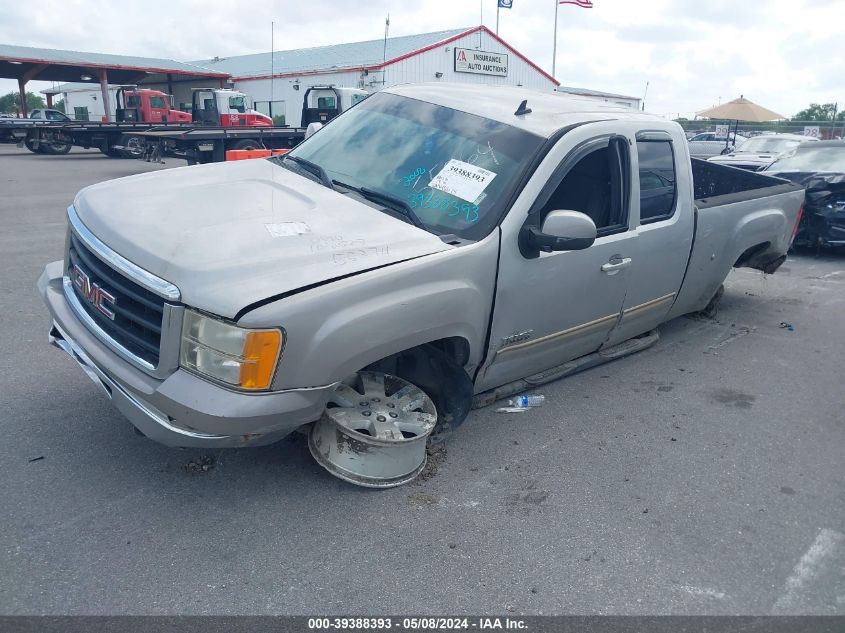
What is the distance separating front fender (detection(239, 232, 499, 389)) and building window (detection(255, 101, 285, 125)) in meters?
36.6

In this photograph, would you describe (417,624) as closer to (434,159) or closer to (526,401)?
(526,401)

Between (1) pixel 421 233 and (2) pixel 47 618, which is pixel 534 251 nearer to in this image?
(1) pixel 421 233

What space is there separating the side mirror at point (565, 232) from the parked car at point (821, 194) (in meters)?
7.27

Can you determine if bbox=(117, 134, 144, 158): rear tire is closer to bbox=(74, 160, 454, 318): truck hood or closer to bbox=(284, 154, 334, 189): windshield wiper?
bbox=(284, 154, 334, 189): windshield wiper

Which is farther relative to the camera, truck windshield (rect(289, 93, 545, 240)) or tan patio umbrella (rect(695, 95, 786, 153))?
tan patio umbrella (rect(695, 95, 786, 153))

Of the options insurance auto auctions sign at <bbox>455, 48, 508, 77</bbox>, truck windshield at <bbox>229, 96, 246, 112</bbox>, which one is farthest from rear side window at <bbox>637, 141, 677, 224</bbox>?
insurance auto auctions sign at <bbox>455, 48, 508, 77</bbox>

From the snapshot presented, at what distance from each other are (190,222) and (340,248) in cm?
72

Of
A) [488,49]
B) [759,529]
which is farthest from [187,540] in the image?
[488,49]

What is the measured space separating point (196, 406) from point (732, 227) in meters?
4.33

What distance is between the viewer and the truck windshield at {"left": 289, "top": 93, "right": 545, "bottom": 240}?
135 inches

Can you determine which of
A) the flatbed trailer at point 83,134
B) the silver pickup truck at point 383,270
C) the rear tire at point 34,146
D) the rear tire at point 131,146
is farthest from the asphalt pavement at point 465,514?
the rear tire at point 34,146

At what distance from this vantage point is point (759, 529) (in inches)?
123

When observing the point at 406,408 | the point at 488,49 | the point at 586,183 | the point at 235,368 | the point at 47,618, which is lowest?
the point at 47,618

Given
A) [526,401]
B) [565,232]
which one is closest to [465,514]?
[526,401]
